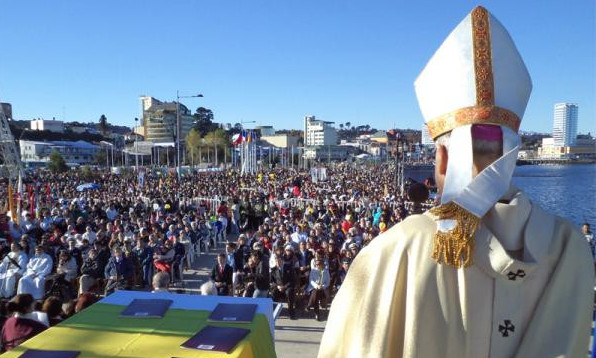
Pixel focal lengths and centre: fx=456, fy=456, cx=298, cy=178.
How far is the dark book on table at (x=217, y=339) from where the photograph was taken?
333 cm

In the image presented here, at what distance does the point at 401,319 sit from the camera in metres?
1.24

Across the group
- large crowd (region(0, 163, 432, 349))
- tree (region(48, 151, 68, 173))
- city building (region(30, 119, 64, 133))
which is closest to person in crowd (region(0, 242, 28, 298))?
large crowd (region(0, 163, 432, 349))

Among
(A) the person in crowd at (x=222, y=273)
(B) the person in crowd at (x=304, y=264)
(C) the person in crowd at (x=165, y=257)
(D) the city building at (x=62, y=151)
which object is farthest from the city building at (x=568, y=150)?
(A) the person in crowd at (x=222, y=273)

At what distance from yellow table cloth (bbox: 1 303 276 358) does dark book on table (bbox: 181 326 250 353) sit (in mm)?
46

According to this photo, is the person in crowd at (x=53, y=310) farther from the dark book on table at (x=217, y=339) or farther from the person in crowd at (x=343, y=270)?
the person in crowd at (x=343, y=270)

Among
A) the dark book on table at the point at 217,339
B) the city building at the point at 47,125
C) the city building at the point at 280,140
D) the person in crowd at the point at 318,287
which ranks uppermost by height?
the city building at the point at 47,125

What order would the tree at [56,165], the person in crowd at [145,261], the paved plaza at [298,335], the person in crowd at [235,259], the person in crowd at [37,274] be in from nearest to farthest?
the paved plaza at [298,335], the person in crowd at [37,274], the person in crowd at [235,259], the person in crowd at [145,261], the tree at [56,165]

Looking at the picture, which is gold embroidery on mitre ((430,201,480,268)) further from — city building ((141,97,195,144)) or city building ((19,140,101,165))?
city building ((141,97,195,144))

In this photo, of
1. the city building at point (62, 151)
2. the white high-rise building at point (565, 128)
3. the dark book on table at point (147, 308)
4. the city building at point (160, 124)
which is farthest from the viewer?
the white high-rise building at point (565, 128)

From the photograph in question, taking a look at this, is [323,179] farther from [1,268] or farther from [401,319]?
[401,319]

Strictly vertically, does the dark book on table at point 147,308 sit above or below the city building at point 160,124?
below

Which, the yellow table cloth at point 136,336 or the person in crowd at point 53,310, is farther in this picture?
the person in crowd at point 53,310

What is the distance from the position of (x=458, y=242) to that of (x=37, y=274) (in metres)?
9.15

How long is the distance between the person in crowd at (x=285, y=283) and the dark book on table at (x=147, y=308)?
12.8ft
